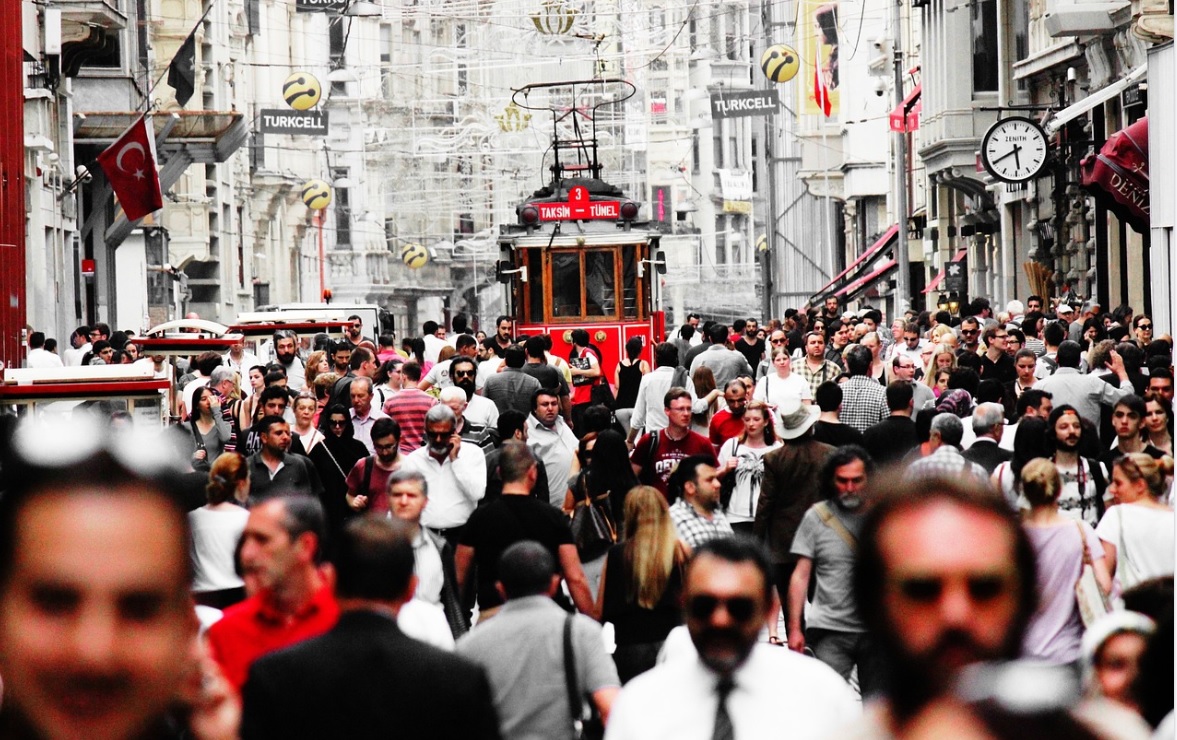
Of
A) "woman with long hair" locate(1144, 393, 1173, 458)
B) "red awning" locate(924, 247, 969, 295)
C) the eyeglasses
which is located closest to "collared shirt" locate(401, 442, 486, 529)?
"woman with long hair" locate(1144, 393, 1173, 458)

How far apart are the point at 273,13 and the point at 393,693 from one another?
72946 mm

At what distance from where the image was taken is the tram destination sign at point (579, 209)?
27.8m

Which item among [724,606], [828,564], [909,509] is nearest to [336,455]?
[828,564]

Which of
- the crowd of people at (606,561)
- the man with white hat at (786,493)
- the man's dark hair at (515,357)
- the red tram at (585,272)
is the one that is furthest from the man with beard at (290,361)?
the man with white hat at (786,493)

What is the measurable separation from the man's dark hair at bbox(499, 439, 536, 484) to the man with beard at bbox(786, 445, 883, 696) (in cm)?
114

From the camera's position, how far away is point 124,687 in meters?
1.58

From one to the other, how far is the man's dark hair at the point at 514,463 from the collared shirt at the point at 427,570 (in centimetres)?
55

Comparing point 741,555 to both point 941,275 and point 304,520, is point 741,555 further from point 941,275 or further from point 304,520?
point 941,275

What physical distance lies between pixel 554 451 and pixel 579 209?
15561 mm

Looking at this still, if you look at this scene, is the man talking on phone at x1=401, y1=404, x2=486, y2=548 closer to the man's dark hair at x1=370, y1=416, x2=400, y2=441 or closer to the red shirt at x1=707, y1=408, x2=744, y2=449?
the man's dark hair at x1=370, y1=416, x2=400, y2=441

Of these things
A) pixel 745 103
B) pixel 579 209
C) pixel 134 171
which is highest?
pixel 745 103

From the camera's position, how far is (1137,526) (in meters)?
7.68

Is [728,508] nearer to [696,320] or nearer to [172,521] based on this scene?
[172,521]

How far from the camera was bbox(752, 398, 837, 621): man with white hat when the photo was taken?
9.98 meters
